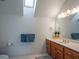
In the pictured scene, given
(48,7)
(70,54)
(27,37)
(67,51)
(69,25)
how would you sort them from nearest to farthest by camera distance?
(70,54), (67,51), (69,25), (48,7), (27,37)

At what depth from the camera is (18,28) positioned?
4.21 meters

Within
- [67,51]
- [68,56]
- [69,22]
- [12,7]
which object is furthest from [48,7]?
[68,56]

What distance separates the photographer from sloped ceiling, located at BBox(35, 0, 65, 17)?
150 inches

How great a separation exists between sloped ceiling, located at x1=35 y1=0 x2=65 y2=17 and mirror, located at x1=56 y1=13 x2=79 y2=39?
0.47 m

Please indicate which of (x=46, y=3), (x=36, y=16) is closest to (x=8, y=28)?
(x=36, y=16)

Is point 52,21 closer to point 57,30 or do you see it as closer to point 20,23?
point 57,30

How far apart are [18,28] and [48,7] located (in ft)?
4.90

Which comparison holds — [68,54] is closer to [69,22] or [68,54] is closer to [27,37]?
[69,22]

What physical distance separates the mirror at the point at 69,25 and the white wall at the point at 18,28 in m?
0.43

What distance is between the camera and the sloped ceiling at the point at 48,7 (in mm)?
3805

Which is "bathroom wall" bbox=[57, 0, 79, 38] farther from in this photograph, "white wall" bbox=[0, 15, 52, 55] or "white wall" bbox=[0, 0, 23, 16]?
"white wall" bbox=[0, 0, 23, 16]

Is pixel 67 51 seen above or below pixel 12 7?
below

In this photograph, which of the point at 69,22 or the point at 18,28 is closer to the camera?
the point at 69,22

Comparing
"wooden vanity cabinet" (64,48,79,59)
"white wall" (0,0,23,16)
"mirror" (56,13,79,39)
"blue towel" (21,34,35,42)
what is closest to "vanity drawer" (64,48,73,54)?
"wooden vanity cabinet" (64,48,79,59)
